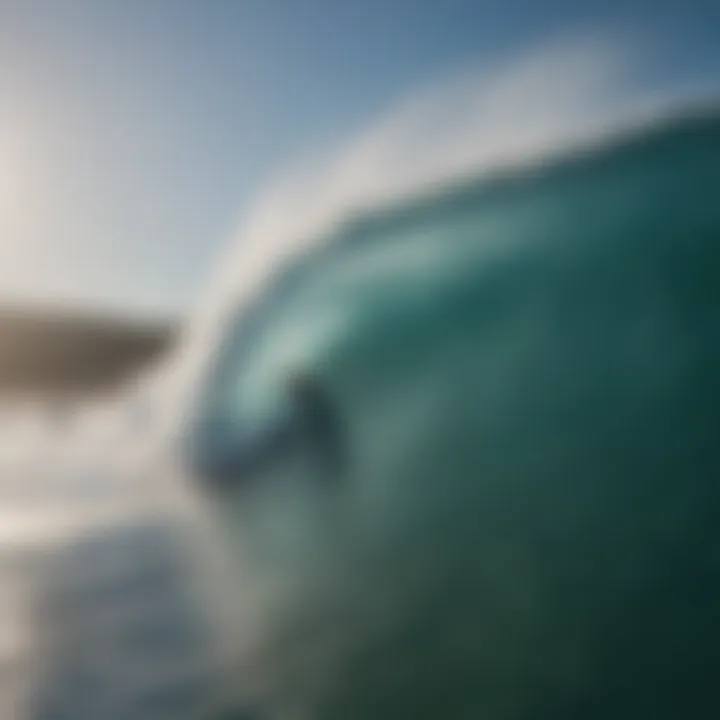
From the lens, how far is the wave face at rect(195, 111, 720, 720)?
101cm

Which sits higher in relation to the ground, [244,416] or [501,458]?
[244,416]

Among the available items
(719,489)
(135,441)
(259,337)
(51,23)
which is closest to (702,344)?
(719,489)

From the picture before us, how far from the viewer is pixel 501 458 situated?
41.6 inches

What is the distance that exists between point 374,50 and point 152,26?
255mm

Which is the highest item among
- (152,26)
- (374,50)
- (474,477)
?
(152,26)

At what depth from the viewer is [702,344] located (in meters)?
1.07

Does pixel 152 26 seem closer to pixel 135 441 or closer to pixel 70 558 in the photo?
pixel 135 441

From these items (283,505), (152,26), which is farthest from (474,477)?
(152,26)

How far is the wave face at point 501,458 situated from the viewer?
1.01 m

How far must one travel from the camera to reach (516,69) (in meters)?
1.10

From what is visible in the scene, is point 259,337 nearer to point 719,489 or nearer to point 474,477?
point 474,477

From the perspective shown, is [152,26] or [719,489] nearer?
[719,489]

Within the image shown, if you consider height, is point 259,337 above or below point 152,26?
below

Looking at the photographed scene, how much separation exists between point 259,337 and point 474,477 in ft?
0.91
